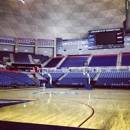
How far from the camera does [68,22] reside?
28.1 meters

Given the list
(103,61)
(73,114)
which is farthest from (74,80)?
(73,114)

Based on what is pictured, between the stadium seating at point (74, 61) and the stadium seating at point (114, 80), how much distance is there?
492 centimetres

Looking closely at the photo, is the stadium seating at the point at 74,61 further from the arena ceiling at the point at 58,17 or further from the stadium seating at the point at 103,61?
the arena ceiling at the point at 58,17

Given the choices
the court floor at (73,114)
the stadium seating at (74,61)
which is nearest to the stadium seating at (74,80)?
the stadium seating at (74,61)

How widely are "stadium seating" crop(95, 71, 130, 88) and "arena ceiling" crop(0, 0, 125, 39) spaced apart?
777 cm

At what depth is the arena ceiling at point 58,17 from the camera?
85.6 feet

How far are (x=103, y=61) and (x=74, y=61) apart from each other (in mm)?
4597

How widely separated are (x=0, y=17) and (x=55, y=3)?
845 cm

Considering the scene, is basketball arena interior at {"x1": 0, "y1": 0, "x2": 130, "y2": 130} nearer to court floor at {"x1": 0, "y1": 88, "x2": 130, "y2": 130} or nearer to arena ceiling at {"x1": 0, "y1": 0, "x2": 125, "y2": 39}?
arena ceiling at {"x1": 0, "y1": 0, "x2": 125, "y2": 39}

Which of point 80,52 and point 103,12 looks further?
point 80,52

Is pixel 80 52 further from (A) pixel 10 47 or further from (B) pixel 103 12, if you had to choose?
(A) pixel 10 47

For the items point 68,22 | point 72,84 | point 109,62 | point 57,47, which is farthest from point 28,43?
point 109,62

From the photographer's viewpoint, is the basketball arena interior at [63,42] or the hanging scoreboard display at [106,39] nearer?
the basketball arena interior at [63,42]

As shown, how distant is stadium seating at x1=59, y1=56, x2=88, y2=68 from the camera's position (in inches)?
1081
